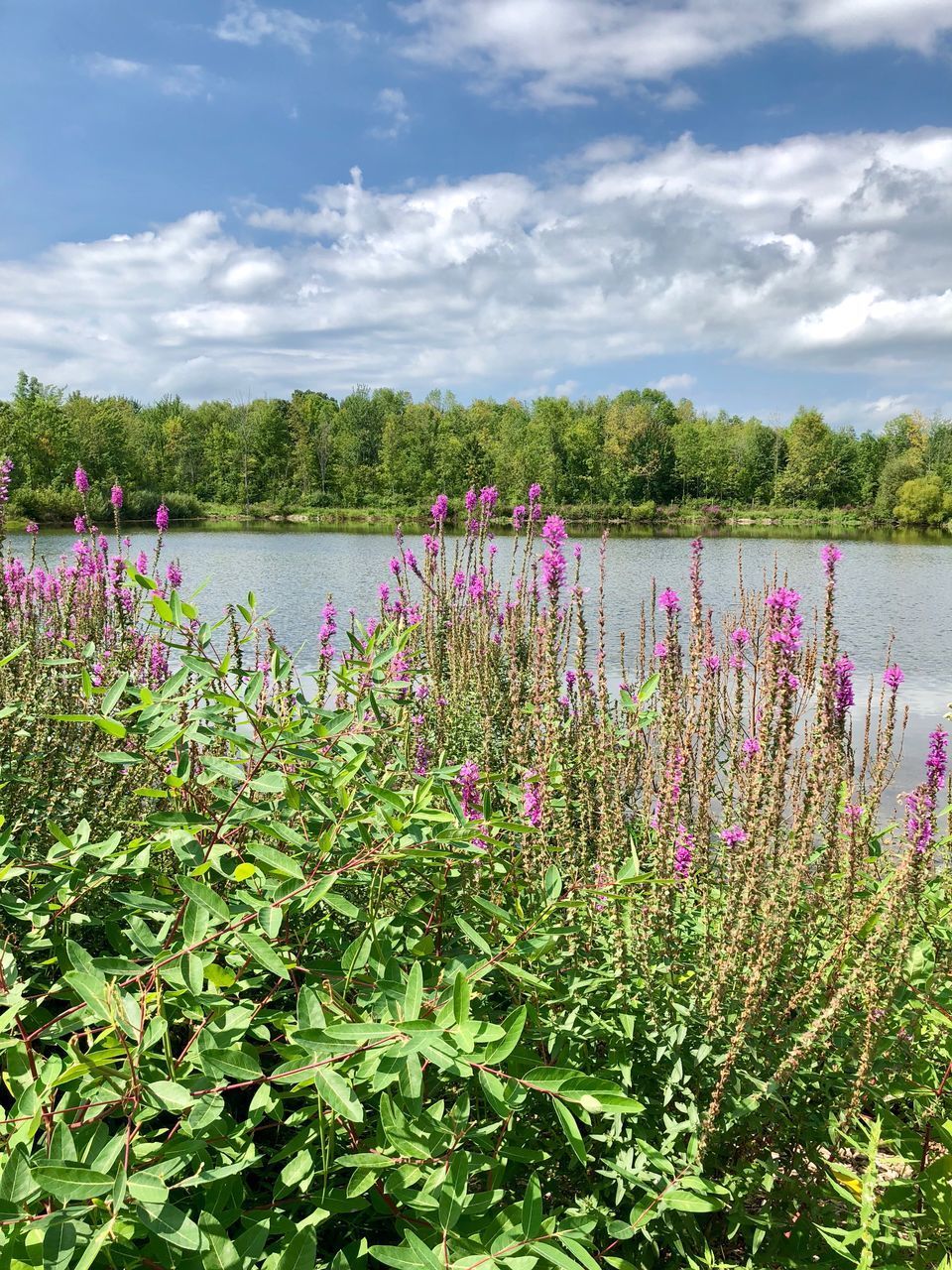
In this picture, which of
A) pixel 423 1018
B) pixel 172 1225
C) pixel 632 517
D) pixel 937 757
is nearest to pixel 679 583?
pixel 937 757

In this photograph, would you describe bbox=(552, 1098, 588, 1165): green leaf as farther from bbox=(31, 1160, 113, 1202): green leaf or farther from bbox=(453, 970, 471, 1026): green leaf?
bbox=(31, 1160, 113, 1202): green leaf

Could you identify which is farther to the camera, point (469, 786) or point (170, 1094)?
point (469, 786)

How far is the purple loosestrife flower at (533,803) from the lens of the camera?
2.38 meters

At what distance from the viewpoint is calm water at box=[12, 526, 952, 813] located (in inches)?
548

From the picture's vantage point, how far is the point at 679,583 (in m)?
22.1

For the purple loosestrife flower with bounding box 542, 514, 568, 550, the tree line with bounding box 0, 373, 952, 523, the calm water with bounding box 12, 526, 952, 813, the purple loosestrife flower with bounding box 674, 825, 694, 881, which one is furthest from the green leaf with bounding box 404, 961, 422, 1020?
the tree line with bounding box 0, 373, 952, 523

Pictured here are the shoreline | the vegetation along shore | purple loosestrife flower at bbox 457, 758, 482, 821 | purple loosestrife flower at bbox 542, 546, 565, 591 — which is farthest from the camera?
the shoreline

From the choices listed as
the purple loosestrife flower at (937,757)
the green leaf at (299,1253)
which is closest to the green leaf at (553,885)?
the green leaf at (299,1253)

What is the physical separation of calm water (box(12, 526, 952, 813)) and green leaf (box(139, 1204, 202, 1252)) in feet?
21.2

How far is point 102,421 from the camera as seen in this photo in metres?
66.6

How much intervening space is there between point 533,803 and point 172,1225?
4.82 feet

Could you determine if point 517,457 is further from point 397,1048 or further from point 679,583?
point 397,1048

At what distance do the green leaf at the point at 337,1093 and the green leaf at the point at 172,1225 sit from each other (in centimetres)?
22

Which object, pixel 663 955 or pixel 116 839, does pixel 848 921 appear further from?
pixel 116 839
